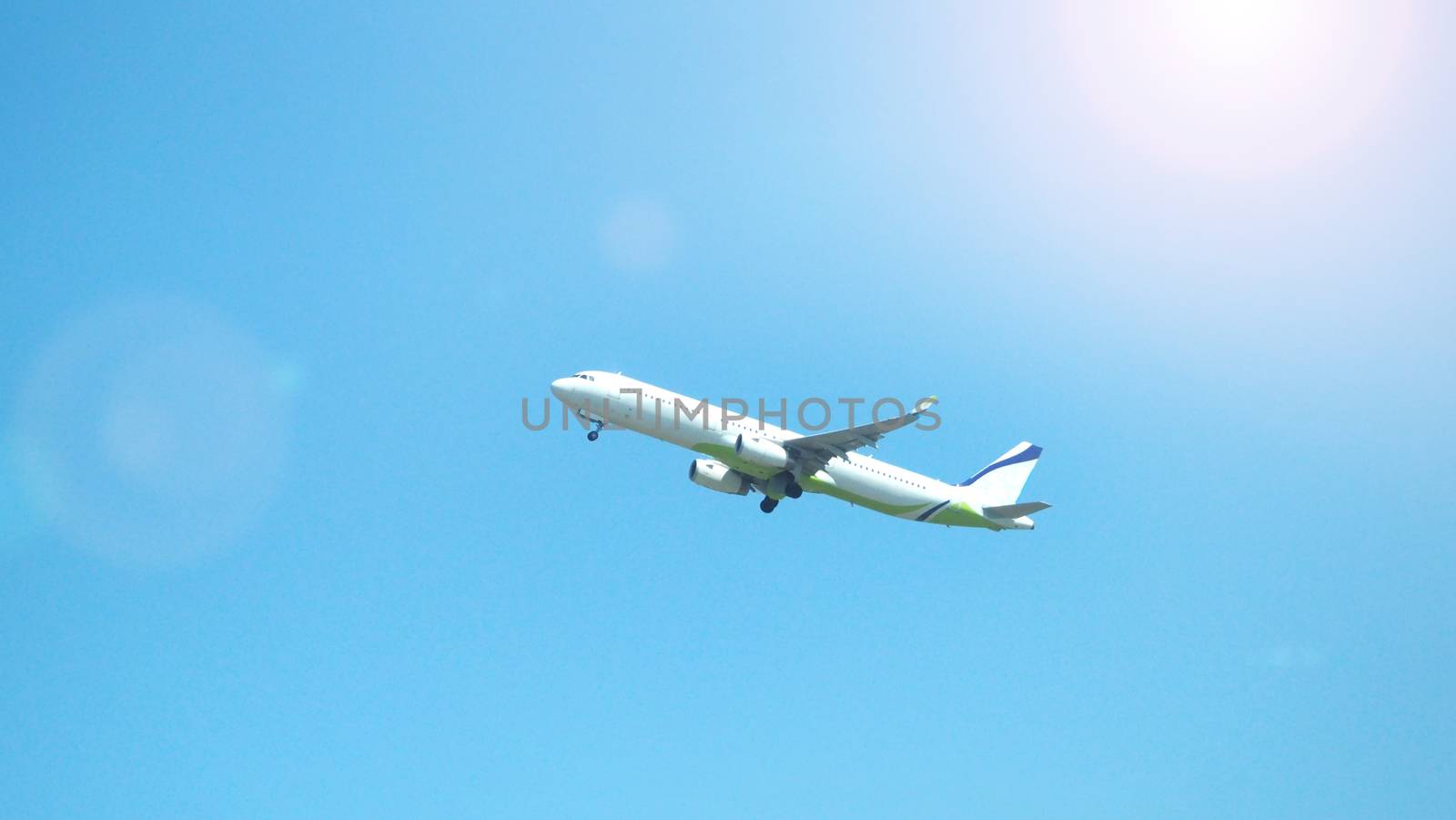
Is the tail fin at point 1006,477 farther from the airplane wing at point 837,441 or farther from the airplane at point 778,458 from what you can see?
the airplane wing at point 837,441

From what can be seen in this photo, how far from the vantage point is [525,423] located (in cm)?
5541

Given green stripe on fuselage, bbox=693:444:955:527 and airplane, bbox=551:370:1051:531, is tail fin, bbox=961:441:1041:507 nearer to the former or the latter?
airplane, bbox=551:370:1051:531

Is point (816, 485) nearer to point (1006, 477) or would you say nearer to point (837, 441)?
point (837, 441)

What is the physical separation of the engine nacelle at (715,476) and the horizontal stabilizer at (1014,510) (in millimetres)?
12267

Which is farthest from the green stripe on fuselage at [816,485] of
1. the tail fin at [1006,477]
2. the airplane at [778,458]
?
the tail fin at [1006,477]

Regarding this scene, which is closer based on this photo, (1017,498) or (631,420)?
(631,420)

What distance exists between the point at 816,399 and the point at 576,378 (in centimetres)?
1225

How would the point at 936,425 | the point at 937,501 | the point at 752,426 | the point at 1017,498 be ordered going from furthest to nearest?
1. the point at 1017,498
2. the point at 937,501
3. the point at 752,426
4. the point at 936,425

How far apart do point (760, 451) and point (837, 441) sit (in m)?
3.47

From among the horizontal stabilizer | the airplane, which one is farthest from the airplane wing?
the horizontal stabilizer

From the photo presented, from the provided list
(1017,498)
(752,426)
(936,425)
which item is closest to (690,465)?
(752,426)

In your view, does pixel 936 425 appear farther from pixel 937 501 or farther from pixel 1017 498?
pixel 1017 498

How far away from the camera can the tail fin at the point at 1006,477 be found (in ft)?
213

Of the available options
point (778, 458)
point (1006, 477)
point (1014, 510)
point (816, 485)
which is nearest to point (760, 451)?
point (778, 458)
